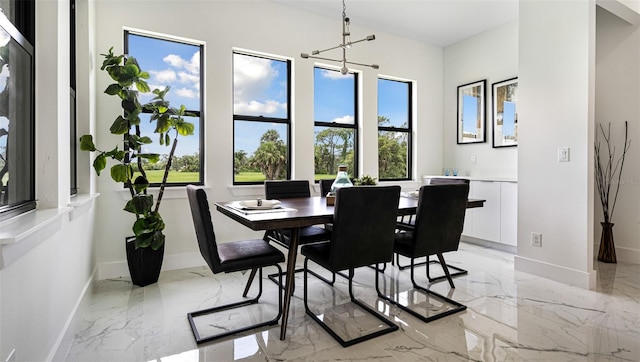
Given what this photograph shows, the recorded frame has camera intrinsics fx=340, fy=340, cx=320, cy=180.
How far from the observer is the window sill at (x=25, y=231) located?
42.8 inches

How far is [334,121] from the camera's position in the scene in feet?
14.7

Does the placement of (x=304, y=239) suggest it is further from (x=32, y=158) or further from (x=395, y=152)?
(x=395, y=152)

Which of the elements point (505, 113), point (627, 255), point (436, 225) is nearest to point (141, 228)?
point (436, 225)

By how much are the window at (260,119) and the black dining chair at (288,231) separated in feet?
2.36

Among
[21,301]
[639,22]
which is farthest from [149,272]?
[639,22]

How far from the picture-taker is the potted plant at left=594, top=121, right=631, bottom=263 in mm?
3541

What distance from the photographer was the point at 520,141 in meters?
3.39

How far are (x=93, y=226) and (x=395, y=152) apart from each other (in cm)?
384

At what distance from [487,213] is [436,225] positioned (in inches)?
84.8

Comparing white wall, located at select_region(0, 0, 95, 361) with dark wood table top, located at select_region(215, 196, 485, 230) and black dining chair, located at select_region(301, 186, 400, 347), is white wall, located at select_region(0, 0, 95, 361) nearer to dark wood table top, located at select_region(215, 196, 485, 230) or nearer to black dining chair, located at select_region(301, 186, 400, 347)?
dark wood table top, located at select_region(215, 196, 485, 230)

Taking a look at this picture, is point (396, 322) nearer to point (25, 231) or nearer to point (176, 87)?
point (25, 231)

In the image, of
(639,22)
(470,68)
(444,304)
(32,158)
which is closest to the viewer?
(32,158)

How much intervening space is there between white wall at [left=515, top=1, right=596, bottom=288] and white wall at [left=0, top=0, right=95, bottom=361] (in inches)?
146

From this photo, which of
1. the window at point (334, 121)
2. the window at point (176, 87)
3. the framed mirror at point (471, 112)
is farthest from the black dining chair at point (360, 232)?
the framed mirror at point (471, 112)
